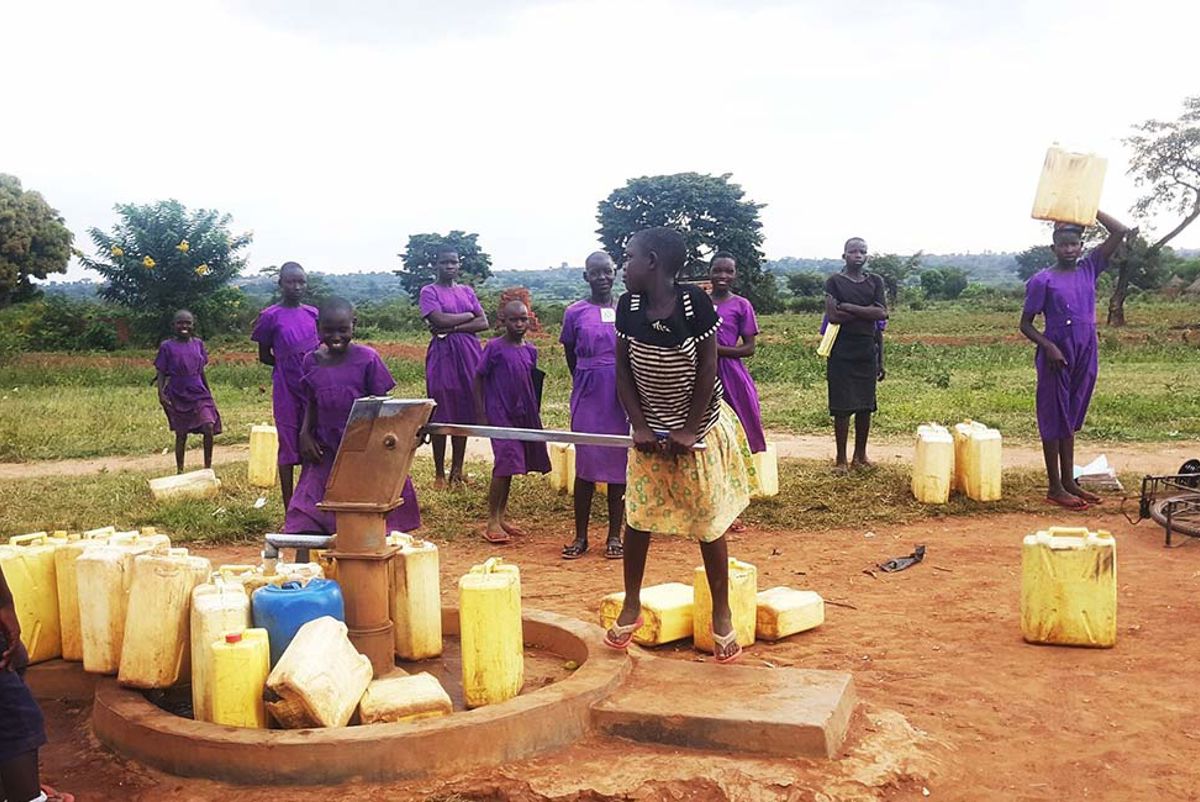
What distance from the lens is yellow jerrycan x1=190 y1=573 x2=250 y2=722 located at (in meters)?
3.54

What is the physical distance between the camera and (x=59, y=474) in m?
9.81

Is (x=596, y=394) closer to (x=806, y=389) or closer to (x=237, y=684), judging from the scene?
(x=237, y=684)

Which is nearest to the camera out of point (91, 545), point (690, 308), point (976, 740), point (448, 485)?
point (976, 740)

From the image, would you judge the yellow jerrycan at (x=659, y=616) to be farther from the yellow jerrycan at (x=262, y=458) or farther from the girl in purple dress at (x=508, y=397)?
the yellow jerrycan at (x=262, y=458)

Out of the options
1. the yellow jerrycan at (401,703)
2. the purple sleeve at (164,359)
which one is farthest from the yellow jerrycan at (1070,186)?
the purple sleeve at (164,359)

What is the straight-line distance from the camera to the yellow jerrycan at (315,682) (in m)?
3.36

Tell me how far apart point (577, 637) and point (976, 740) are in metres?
1.44

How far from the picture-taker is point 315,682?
3.38 m

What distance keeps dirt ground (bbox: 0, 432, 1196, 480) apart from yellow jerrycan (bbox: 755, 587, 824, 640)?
435 cm

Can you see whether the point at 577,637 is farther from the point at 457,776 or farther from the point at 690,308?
the point at 690,308

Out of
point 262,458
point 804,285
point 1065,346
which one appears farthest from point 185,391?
point 804,285

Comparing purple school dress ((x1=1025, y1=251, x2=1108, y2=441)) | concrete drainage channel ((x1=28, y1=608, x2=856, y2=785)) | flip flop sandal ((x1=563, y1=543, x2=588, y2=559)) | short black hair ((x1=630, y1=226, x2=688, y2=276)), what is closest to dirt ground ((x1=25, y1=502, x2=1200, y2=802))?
concrete drainage channel ((x1=28, y1=608, x2=856, y2=785))

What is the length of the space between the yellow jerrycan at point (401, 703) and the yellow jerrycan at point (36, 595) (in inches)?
60.0

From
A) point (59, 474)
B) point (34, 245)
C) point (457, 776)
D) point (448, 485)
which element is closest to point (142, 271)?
point (34, 245)
